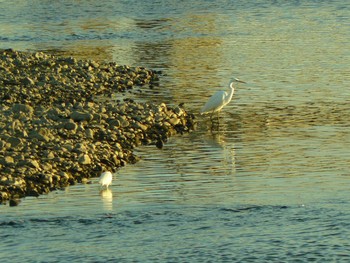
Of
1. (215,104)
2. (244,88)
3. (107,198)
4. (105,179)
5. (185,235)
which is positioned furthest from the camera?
(244,88)

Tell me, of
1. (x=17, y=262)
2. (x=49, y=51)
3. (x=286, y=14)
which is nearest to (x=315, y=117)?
(x=17, y=262)

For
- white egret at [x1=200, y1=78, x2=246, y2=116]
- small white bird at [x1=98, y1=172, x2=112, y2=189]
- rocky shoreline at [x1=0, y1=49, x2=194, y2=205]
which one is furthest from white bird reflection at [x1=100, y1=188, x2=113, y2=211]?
white egret at [x1=200, y1=78, x2=246, y2=116]

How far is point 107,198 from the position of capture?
18234 millimetres

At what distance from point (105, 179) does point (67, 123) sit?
4164 mm

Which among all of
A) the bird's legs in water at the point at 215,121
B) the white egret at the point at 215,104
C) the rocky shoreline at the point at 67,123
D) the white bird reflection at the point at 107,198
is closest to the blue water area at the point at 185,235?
the white bird reflection at the point at 107,198

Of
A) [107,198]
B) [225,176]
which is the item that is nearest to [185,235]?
[107,198]

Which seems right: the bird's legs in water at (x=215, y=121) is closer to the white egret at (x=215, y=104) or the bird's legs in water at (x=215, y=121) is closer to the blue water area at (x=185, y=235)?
the white egret at (x=215, y=104)

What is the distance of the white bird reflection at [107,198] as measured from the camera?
1761cm

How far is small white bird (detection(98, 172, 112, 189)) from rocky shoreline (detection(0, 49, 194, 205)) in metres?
0.82

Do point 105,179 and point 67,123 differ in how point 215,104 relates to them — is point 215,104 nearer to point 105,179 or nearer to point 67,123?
point 67,123

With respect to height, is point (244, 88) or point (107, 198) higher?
point (244, 88)

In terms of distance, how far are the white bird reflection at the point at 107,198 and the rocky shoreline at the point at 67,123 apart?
2.88 ft

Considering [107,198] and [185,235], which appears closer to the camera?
[185,235]

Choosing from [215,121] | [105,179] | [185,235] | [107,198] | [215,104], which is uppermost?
[215,104]
